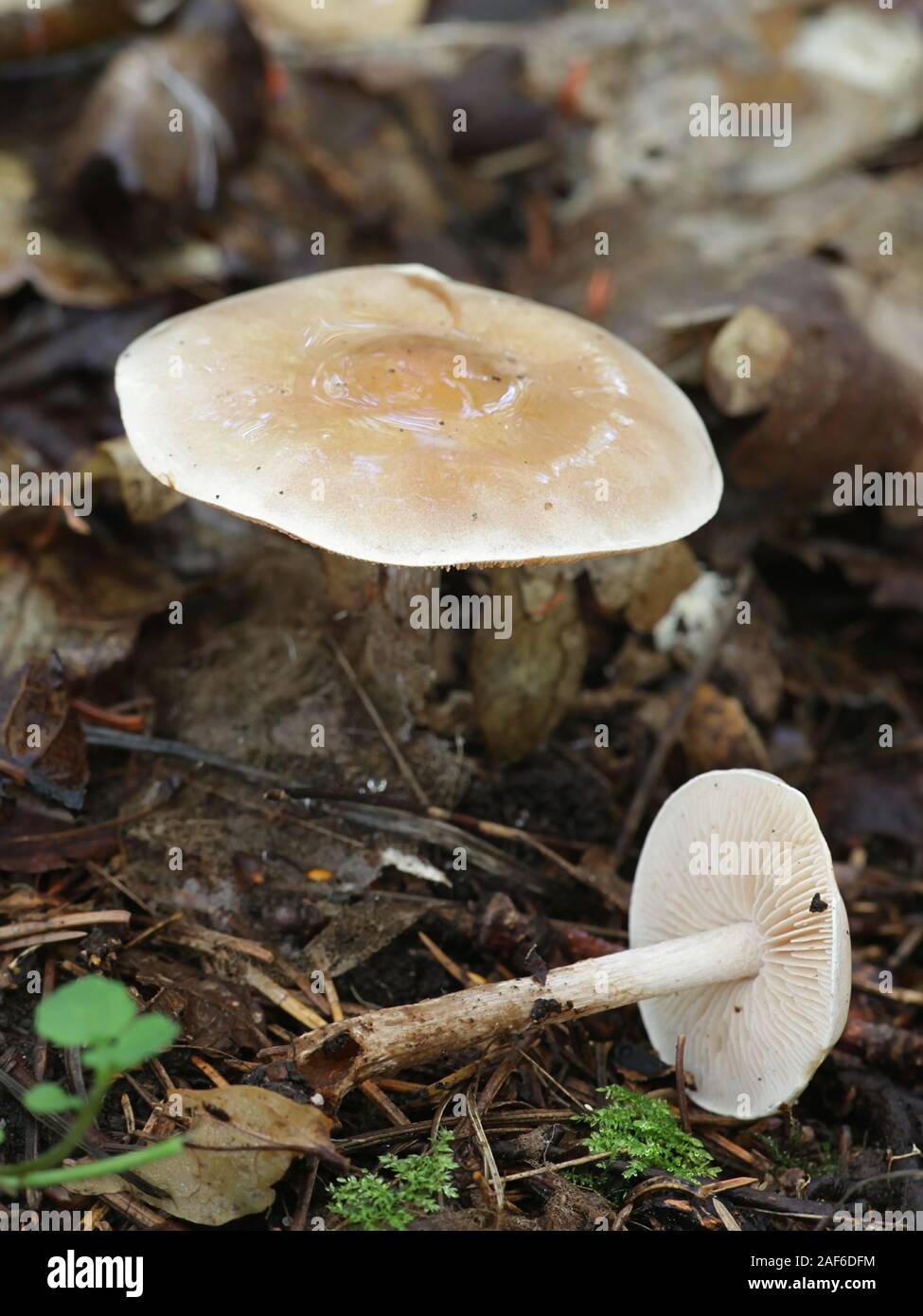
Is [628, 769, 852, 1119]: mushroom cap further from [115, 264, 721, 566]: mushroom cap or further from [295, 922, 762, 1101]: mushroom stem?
[115, 264, 721, 566]: mushroom cap

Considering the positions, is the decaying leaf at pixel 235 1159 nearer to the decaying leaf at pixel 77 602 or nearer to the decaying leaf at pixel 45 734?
the decaying leaf at pixel 45 734

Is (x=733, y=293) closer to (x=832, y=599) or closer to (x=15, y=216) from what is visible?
(x=832, y=599)

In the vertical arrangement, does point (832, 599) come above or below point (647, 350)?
below

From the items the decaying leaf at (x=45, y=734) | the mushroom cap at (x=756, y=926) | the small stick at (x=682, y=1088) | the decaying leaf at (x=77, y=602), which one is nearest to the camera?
the mushroom cap at (x=756, y=926)

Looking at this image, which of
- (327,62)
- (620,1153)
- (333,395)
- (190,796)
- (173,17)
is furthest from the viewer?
(327,62)

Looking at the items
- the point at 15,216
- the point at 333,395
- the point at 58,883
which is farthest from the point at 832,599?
the point at 15,216

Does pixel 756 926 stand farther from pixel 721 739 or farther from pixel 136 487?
pixel 136 487

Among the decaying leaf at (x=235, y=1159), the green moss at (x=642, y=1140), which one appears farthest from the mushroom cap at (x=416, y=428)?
the green moss at (x=642, y=1140)
